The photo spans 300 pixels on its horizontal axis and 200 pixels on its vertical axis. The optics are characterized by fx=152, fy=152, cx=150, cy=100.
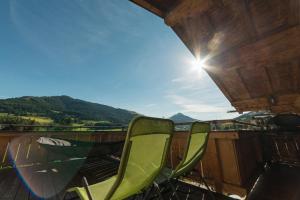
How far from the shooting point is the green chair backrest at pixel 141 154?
0.92 metres

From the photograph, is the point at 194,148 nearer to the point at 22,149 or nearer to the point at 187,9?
the point at 187,9

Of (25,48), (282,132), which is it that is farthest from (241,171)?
(25,48)

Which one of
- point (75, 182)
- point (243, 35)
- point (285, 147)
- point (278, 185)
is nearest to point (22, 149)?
point (75, 182)

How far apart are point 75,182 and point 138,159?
2.49 m

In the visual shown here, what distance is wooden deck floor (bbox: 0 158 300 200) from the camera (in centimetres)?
229

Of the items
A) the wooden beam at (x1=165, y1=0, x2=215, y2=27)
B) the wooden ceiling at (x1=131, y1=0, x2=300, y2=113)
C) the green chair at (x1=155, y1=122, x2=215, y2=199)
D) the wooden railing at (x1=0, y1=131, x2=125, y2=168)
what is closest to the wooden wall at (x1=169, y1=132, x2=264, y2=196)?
the green chair at (x1=155, y1=122, x2=215, y2=199)

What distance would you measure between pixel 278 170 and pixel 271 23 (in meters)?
3.63

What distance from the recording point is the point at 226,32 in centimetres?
151

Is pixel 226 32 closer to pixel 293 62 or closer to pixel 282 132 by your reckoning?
pixel 293 62

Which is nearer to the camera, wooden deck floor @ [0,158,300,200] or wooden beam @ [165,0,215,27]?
wooden beam @ [165,0,215,27]

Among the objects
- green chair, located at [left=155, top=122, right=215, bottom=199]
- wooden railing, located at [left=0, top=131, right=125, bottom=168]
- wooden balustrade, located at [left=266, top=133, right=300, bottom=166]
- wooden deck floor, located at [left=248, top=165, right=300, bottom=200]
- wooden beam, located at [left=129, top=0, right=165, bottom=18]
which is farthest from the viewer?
wooden balustrade, located at [left=266, top=133, right=300, bottom=166]

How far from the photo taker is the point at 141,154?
108cm

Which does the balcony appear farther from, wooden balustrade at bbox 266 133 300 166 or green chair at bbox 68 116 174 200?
green chair at bbox 68 116 174 200

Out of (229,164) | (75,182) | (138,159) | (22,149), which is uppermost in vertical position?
(138,159)
